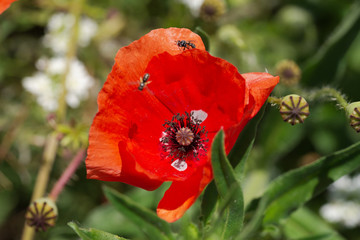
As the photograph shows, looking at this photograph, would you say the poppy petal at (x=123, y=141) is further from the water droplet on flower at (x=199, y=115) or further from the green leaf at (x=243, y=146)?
the green leaf at (x=243, y=146)

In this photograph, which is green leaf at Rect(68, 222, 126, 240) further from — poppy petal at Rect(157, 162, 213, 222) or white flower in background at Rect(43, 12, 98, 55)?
white flower in background at Rect(43, 12, 98, 55)

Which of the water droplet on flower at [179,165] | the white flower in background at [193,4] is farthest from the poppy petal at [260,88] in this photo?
the white flower in background at [193,4]

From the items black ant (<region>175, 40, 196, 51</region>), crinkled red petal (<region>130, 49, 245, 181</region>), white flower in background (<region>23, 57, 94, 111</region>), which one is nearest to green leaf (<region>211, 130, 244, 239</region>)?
crinkled red petal (<region>130, 49, 245, 181</region>)

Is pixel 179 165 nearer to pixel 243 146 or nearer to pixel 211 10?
pixel 243 146

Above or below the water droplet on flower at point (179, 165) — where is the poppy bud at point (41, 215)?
below

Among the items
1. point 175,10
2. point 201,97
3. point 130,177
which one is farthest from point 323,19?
point 130,177

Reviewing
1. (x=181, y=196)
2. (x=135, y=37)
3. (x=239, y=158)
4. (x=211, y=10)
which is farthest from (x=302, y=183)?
(x=135, y=37)

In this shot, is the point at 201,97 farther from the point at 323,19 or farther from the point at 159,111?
the point at 323,19
